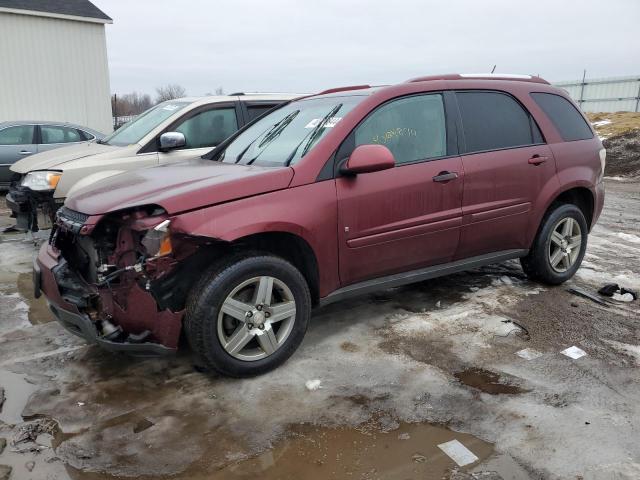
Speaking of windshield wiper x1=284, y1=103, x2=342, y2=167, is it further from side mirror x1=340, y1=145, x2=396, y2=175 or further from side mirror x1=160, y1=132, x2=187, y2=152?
A: side mirror x1=160, y1=132, x2=187, y2=152

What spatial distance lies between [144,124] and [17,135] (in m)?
5.35

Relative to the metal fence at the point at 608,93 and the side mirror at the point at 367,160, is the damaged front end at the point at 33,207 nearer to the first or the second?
the side mirror at the point at 367,160

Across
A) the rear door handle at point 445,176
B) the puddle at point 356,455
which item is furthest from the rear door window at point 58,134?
the puddle at point 356,455

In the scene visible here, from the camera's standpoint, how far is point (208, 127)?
21.1 ft

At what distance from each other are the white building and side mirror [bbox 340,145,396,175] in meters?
17.1

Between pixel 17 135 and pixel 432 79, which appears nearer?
pixel 432 79

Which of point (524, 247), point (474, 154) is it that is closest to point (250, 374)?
point (474, 154)

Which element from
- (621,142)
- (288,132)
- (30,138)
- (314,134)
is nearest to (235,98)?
(288,132)

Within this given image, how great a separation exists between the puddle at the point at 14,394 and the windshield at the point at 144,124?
11.4 feet

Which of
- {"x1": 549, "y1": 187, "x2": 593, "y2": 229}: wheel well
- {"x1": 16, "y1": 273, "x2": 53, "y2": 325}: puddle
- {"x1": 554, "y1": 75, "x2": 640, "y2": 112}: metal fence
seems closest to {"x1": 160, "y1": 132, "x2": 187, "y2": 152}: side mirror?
{"x1": 16, "y1": 273, "x2": 53, "y2": 325}: puddle

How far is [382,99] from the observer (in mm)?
3758

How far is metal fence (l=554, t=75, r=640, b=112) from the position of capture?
2419 cm

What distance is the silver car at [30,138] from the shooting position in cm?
1010

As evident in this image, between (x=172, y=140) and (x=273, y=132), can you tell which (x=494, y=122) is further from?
(x=172, y=140)
